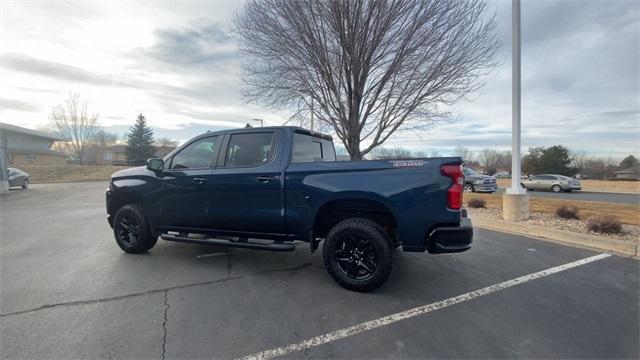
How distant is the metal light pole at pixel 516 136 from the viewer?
7.43 m

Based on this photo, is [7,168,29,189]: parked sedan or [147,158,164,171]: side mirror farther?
[7,168,29,189]: parked sedan

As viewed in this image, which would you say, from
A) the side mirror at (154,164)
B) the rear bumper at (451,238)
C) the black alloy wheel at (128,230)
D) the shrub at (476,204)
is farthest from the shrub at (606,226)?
the black alloy wheel at (128,230)

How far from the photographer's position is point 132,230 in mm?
5398

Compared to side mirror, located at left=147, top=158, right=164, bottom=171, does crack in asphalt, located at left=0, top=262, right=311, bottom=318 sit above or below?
below

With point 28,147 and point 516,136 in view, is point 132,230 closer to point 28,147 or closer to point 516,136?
point 516,136

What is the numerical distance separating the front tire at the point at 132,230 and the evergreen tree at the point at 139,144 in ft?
148

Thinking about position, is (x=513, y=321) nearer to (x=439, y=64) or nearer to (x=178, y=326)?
(x=178, y=326)

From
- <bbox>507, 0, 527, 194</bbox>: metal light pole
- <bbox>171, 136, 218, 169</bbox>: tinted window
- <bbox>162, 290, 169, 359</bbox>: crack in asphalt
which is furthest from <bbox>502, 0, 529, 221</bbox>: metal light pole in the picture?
<bbox>162, 290, 169, 359</bbox>: crack in asphalt

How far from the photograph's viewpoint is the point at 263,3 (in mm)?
9125

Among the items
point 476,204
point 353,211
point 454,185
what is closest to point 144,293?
point 353,211

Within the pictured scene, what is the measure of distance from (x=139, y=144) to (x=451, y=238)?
2004 inches

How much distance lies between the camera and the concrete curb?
5.48 meters

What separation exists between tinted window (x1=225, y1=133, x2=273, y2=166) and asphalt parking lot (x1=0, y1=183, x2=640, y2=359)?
1.55m

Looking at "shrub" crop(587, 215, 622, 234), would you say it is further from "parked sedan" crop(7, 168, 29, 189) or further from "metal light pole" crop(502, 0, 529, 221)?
"parked sedan" crop(7, 168, 29, 189)
